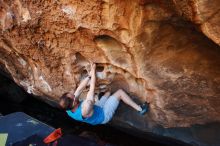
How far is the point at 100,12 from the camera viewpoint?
2.99 meters

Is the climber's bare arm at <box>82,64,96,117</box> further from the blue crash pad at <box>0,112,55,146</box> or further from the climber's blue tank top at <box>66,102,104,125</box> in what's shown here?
the blue crash pad at <box>0,112,55,146</box>

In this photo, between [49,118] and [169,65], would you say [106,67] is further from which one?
[49,118]

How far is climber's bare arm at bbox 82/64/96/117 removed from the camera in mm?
Answer: 3350

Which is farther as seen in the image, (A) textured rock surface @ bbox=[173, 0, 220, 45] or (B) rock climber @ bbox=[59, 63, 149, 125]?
(B) rock climber @ bbox=[59, 63, 149, 125]

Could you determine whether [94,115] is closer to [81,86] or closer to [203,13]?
[81,86]

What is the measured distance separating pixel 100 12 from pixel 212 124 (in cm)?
147

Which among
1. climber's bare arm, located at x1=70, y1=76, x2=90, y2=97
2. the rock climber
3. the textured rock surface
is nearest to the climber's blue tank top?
the rock climber

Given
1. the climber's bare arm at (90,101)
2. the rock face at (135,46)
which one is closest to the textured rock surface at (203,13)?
the rock face at (135,46)

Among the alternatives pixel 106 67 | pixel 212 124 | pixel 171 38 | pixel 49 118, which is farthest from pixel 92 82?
pixel 49 118

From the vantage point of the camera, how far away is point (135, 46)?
3.08 m

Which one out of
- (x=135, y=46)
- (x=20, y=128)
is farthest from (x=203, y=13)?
(x=20, y=128)

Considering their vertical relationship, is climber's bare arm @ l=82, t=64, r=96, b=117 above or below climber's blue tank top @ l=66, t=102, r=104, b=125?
above

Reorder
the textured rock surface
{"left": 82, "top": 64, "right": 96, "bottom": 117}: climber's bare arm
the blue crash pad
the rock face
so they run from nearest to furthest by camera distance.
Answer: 1. the textured rock surface
2. the rock face
3. {"left": 82, "top": 64, "right": 96, "bottom": 117}: climber's bare arm
4. the blue crash pad

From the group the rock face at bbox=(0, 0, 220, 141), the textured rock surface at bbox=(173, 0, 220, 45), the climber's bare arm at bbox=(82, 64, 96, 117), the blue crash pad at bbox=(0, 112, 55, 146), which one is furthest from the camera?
the blue crash pad at bbox=(0, 112, 55, 146)
